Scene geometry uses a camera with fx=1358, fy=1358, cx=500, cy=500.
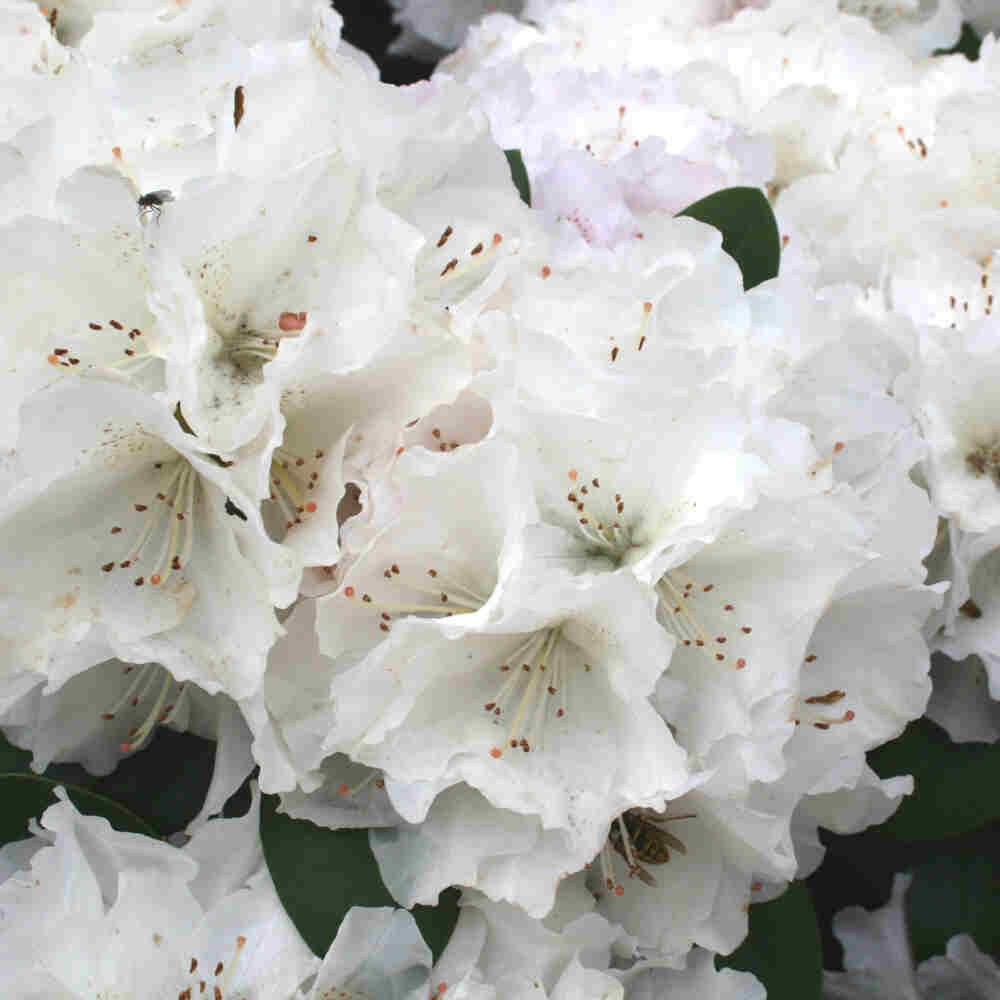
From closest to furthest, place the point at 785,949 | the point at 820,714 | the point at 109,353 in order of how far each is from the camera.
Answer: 1. the point at 109,353
2. the point at 820,714
3. the point at 785,949

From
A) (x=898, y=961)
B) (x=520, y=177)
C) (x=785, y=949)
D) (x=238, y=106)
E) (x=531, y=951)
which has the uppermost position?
(x=238, y=106)

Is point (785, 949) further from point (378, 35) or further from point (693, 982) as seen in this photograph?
point (378, 35)

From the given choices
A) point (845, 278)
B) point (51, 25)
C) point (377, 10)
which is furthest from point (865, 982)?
point (377, 10)

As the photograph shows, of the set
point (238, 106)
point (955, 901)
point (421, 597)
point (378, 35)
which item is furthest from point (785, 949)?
point (378, 35)

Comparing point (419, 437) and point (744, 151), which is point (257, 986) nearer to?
point (419, 437)

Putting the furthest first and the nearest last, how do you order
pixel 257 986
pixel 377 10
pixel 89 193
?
pixel 377 10, pixel 257 986, pixel 89 193
